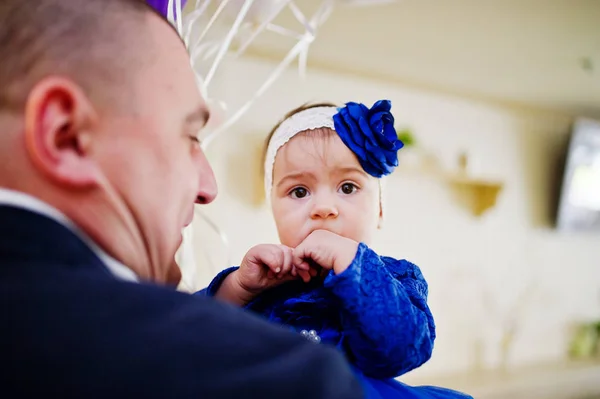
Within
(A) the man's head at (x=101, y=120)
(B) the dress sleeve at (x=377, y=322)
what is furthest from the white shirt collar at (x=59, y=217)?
(B) the dress sleeve at (x=377, y=322)

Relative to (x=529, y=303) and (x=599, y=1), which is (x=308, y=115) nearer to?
(x=599, y=1)

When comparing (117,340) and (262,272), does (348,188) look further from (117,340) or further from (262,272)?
(117,340)

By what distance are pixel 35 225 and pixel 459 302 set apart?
329 centimetres

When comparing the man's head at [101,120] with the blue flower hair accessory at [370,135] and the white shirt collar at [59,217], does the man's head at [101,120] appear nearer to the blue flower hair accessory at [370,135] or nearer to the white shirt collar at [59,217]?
the white shirt collar at [59,217]

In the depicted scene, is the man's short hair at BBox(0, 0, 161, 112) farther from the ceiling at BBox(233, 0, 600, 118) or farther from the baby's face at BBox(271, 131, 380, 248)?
the ceiling at BBox(233, 0, 600, 118)

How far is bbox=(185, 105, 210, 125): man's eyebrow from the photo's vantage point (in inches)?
22.0

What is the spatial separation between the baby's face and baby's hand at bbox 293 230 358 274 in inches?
3.6

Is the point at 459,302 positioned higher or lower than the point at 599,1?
lower

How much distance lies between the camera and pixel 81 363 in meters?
0.35

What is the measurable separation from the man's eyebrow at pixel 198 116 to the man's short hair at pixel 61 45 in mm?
79

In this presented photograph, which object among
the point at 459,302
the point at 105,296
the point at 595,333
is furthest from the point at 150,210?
the point at 595,333

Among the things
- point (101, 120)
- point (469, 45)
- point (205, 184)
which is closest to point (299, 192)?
point (205, 184)

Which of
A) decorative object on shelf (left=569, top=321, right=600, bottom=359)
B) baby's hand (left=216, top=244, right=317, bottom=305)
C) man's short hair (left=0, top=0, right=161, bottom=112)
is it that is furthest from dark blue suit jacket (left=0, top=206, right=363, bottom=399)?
decorative object on shelf (left=569, top=321, right=600, bottom=359)

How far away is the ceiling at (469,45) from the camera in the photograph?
239cm
